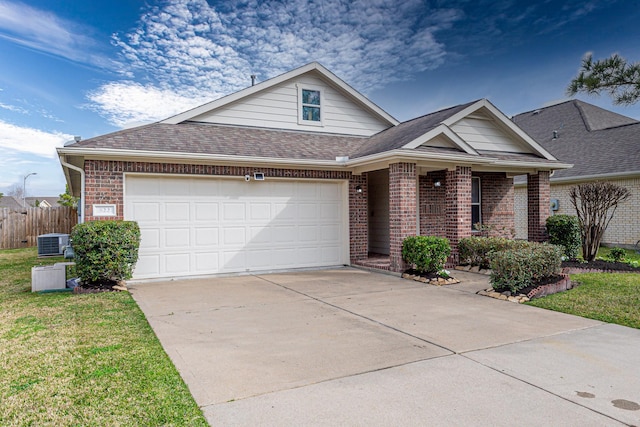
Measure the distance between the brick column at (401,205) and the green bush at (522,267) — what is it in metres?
2.40

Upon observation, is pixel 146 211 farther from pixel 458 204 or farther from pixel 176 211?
pixel 458 204

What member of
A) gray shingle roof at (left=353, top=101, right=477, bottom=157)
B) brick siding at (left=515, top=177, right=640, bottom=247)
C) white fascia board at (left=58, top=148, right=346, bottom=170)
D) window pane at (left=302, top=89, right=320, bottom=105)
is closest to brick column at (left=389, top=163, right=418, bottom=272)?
gray shingle roof at (left=353, top=101, right=477, bottom=157)

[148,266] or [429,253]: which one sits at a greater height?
[429,253]

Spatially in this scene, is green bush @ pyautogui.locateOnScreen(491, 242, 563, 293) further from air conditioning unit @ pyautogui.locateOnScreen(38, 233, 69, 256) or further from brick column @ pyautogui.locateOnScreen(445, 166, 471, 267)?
air conditioning unit @ pyautogui.locateOnScreen(38, 233, 69, 256)

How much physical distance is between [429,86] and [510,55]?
3.27 m

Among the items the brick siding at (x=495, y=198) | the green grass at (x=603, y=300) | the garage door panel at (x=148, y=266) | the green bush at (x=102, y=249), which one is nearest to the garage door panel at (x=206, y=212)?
the garage door panel at (x=148, y=266)

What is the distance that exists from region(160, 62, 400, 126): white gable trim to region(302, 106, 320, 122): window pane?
0.95 meters

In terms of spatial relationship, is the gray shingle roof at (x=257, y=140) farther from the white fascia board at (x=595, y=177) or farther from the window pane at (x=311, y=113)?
the white fascia board at (x=595, y=177)

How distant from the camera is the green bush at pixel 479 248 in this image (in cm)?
947

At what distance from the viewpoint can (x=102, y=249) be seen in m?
7.82

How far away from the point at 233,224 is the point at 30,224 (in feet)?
45.9

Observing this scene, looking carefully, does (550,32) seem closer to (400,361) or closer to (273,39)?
(273,39)

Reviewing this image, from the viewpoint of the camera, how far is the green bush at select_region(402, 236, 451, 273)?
29.7ft

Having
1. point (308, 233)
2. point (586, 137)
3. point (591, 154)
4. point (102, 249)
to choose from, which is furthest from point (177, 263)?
point (586, 137)
